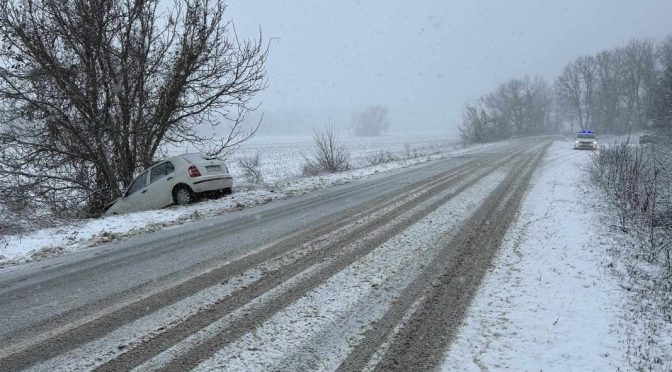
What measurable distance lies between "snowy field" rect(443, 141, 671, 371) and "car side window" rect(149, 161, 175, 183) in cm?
862

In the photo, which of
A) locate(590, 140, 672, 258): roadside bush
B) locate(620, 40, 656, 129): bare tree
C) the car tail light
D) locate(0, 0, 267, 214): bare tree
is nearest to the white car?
the car tail light

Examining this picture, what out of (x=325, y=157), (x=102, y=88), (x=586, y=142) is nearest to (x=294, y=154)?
(x=325, y=157)

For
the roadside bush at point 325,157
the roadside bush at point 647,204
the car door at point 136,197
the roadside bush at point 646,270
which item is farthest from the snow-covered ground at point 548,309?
the roadside bush at point 325,157

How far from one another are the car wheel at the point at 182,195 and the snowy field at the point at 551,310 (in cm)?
808

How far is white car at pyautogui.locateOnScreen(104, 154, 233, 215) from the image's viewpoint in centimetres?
1099

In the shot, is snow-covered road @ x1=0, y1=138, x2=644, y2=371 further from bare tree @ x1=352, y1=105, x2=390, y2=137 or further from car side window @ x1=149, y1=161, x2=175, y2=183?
bare tree @ x1=352, y1=105, x2=390, y2=137

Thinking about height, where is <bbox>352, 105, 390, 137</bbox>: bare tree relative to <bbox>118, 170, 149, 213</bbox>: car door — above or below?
above

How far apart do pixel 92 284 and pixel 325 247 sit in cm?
297

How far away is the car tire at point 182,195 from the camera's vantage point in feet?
36.3

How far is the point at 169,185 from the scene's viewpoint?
11.0m

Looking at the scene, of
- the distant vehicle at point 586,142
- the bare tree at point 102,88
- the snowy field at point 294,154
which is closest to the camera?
the bare tree at point 102,88

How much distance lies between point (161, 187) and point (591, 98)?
91.3 m

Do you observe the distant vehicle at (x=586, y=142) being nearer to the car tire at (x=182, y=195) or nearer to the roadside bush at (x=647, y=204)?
the roadside bush at (x=647, y=204)

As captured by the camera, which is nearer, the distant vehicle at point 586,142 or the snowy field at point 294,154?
the snowy field at point 294,154
